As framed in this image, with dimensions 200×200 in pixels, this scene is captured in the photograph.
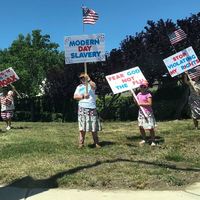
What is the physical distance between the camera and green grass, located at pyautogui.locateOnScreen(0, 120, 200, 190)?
28.3 ft

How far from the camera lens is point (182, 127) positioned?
53.3 feet

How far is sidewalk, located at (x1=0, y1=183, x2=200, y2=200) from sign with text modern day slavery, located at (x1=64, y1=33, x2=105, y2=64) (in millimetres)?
4561

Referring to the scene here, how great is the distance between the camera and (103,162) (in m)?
10.0

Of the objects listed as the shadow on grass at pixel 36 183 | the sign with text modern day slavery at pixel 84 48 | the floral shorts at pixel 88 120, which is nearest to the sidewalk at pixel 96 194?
the shadow on grass at pixel 36 183

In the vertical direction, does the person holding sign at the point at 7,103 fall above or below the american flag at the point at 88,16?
below

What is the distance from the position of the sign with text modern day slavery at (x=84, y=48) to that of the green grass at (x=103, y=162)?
201 cm

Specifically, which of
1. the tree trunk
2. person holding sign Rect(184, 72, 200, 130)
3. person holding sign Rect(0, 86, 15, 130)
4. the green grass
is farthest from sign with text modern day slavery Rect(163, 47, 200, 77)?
the tree trunk

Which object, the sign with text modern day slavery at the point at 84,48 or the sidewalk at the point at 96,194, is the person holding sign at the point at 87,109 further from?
the sidewalk at the point at 96,194

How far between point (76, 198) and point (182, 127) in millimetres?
8890

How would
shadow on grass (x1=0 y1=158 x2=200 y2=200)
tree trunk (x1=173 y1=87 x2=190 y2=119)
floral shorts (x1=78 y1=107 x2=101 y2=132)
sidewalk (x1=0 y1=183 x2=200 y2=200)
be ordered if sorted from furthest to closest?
tree trunk (x1=173 y1=87 x2=190 y2=119)
floral shorts (x1=78 y1=107 x2=101 y2=132)
shadow on grass (x1=0 y1=158 x2=200 y2=200)
sidewalk (x1=0 y1=183 x2=200 y2=200)

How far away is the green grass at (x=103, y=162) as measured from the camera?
8.62 m

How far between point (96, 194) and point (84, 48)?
4.98m

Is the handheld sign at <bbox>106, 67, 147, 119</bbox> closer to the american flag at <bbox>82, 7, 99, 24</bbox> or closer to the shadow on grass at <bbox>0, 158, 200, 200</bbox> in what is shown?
the american flag at <bbox>82, 7, 99, 24</bbox>

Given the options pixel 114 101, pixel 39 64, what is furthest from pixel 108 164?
pixel 39 64
